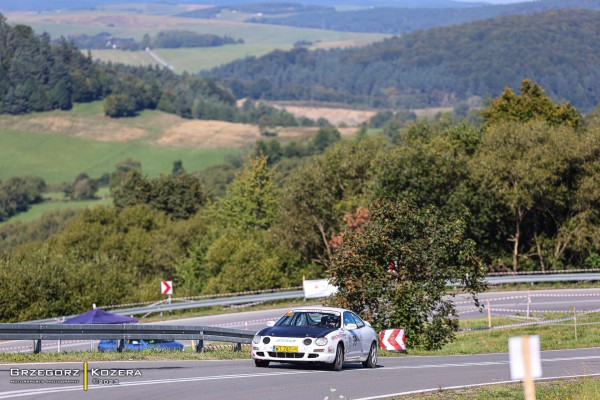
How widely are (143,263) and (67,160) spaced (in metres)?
117

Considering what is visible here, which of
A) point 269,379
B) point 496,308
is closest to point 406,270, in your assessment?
point 269,379

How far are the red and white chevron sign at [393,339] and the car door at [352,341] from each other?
595 centimetres

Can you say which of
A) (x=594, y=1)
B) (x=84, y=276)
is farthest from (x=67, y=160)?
(x=84, y=276)

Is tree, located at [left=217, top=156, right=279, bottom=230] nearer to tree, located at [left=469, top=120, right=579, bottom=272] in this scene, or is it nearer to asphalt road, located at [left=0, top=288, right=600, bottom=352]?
tree, located at [left=469, top=120, right=579, bottom=272]

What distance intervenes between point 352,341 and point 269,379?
341 cm

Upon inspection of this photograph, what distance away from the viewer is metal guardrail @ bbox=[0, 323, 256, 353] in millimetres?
21203

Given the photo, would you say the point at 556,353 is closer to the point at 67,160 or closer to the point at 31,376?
the point at 31,376

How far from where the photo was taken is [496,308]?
47.2 meters

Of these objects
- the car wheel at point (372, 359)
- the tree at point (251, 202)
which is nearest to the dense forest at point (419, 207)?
the tree at point (251, 202)

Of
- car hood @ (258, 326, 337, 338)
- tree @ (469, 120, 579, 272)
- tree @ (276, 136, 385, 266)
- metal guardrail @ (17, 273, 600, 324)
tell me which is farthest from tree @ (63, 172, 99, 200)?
car hood @ (258, 326, 337, 338)

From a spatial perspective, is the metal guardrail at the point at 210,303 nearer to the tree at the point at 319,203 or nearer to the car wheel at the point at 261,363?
the tree at the point at 319,203

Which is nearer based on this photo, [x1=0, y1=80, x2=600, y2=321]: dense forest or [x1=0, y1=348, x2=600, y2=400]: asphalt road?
[x1=0, y1=348, x2=600, y2=400]: asphalt road

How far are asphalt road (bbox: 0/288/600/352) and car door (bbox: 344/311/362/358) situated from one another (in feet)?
71.8

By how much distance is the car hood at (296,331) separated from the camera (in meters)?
20.2
